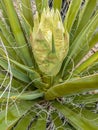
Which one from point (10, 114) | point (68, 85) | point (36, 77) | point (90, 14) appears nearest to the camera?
point (68, 85)

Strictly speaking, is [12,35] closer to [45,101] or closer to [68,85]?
[45,101]

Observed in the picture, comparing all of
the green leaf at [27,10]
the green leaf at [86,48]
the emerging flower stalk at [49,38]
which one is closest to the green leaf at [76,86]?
the emerging flower stalk at [49,38]

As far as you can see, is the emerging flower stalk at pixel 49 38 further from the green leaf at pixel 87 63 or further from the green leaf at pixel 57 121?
the green leaf at pixel 57 121

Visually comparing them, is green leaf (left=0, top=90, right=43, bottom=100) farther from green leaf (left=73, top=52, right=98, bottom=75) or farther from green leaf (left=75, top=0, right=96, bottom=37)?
green leaf (left=75, top=0, right=96, bottom=37)

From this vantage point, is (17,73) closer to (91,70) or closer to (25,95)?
(25,95)

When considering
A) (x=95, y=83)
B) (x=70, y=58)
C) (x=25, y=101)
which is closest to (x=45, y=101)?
(x=25, y=101)

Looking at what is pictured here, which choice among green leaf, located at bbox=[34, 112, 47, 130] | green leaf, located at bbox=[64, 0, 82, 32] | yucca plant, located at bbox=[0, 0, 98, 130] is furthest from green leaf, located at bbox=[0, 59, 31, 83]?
green leaf, located at bbox=[64, 0, 82, 32]
